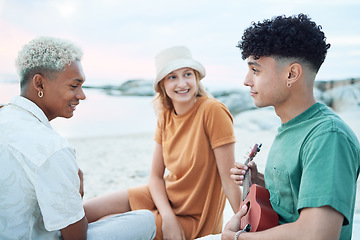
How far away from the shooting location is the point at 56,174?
52.3 inches

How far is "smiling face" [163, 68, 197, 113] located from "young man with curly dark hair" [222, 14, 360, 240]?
0.76 m

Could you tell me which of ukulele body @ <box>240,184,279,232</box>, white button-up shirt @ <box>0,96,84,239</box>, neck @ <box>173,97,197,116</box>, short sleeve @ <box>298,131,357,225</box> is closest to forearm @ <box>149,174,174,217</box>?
neck @ <box>173,97,197,116</box>

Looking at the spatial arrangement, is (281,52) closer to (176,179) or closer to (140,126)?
(176,179)

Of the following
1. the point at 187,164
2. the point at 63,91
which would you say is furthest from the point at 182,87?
the point at 63,91

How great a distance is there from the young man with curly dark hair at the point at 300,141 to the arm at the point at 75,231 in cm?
67

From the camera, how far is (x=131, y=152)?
6.49 meters

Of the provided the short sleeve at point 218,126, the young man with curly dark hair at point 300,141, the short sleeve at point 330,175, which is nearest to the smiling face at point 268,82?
the young man with curly dark hair at point 300,141

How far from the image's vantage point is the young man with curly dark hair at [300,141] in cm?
117

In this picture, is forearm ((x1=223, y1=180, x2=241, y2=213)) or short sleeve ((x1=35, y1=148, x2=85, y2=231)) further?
forearm ((x1=223, y1=180, x2=241, y2=213))

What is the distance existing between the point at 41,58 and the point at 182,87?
1016 millimetres

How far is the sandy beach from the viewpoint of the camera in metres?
4.61

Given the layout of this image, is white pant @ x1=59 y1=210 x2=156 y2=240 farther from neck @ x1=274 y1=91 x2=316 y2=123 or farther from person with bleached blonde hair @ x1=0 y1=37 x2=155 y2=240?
neck @ x1=274 y1=91 x2=316 y2=123

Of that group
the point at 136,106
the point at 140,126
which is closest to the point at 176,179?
the point at 140,126

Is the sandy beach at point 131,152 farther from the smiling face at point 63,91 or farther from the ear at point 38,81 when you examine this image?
the ear at point 38,81
